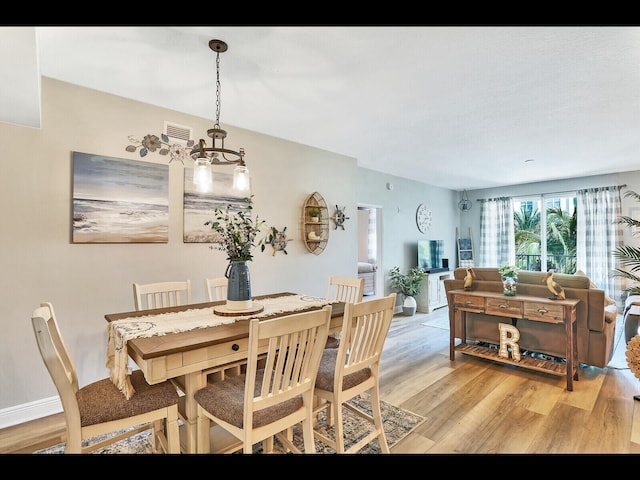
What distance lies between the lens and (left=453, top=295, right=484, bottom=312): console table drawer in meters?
3.49

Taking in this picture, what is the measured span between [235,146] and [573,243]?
270 inches

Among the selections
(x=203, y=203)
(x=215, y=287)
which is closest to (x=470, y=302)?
(x=215, y=287)

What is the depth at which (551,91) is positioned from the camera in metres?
2.65

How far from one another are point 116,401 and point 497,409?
8.57ft

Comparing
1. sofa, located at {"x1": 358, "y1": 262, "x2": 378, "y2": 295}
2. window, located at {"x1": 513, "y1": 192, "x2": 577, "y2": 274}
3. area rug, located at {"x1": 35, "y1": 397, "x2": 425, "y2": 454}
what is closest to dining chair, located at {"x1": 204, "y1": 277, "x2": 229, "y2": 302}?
area rug, located at {"x1": 35, "y1": 397, "x2": 425, "y2": 454}

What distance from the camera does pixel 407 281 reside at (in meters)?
5.76

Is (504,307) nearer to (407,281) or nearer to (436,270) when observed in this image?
(407,281)

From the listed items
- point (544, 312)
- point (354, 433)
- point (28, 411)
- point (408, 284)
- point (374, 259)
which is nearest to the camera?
point (354, 433)

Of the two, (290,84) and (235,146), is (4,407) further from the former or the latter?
(290,84)

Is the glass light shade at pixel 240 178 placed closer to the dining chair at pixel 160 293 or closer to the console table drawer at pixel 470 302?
the dining chair at pixel 160 293

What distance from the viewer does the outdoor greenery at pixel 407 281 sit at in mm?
5738

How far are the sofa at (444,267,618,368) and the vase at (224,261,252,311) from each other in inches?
101
